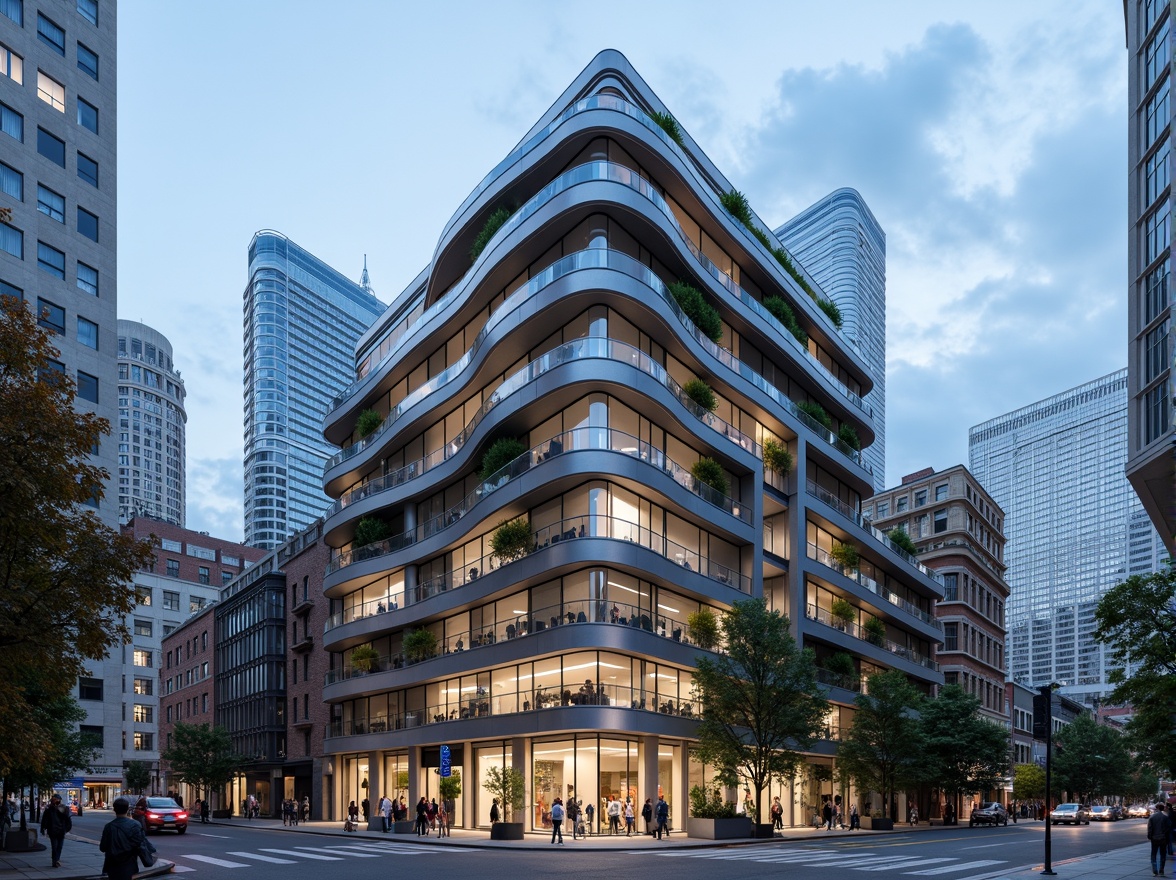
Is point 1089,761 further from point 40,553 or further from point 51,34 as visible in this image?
point 51,34

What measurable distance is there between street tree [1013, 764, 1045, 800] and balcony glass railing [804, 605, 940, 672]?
3399 cm

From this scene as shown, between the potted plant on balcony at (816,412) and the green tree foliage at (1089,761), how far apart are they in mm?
59496

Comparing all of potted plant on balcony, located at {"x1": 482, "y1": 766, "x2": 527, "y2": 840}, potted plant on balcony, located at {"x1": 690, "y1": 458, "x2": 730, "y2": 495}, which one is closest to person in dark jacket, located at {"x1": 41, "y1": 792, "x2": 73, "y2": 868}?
potted plant on balcony, located at {"x1": 482, "y1": 766, "x2": 527, "y2": 840}

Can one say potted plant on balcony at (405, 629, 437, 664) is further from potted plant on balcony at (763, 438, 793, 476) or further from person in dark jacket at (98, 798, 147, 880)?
person in dark jacket at (98, 798, 147, 880)

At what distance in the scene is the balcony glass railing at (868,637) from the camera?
188 ft

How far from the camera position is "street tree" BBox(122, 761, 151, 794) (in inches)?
4102

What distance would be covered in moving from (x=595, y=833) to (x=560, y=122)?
32.1m

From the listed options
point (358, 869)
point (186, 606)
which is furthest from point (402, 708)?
point (186, 606)

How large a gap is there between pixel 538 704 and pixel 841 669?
2323 centimetres

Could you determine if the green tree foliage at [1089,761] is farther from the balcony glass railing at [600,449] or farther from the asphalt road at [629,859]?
the balcony glass railing at [600,449]

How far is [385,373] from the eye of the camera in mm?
61781

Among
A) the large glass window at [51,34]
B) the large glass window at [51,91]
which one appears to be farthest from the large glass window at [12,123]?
the large glass window at [51,34]

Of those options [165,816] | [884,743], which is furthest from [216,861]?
[884,743]

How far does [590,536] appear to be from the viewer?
41000 mm
